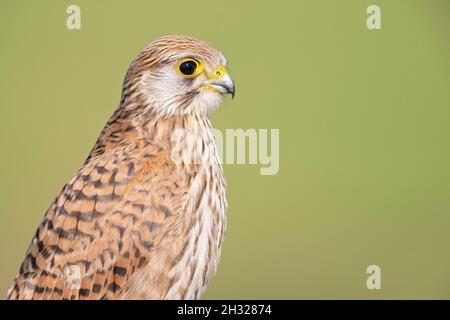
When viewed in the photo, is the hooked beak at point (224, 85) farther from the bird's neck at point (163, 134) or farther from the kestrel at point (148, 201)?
the bird's neck at point (163, 134)

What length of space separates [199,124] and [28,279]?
1464 mm

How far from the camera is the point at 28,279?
519cm

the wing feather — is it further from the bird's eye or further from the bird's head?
the bird's eye

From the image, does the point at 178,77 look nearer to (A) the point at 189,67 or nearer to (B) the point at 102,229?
(A) the point at 189,67

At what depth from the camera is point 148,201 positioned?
5270 mm

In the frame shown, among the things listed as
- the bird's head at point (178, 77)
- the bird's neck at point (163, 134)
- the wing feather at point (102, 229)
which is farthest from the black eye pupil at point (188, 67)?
the wing feather at point (102, 229)

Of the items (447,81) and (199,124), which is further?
(447,81)

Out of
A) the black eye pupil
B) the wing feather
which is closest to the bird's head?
Answer: the black eye pupil

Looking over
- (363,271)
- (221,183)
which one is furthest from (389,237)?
(221,183)

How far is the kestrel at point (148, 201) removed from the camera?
514cm

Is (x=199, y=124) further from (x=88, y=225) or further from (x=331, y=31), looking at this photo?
(x=331, y=31)

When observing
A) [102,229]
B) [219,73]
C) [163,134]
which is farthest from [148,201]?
[219,73]

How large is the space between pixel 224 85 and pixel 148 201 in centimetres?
96
